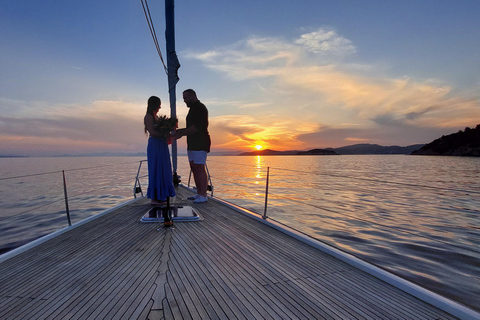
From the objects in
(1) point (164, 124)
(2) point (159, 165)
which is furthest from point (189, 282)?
(1) point (164, 124)

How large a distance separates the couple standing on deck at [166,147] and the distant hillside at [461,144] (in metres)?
96.4

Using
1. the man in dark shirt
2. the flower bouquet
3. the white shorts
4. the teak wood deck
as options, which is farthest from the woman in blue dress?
the teak wood deck

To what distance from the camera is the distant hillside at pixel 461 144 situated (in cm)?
6931

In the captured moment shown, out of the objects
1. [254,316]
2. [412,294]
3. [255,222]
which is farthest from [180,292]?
[255,222]

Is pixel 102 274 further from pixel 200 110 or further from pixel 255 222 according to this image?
pixel 200 110

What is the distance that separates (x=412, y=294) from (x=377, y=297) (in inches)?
10.7

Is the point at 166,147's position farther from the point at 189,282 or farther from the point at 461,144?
the point at 461,144

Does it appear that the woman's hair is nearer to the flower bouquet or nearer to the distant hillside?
the flower bouquet

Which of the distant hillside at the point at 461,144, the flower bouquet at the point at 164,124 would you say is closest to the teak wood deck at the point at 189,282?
the flower bouquet at the point at 164,124

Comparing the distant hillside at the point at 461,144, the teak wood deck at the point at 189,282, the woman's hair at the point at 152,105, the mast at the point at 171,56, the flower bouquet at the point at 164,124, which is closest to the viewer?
the teak wood deck at the point at 189,282

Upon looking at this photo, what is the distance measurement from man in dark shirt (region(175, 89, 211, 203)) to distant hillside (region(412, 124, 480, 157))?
96334 mm

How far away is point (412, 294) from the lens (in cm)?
163

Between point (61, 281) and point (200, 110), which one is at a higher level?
point (200, 110)

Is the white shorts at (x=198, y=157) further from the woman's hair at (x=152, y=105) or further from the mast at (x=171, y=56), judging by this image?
the mast at (x=171, y=56)
